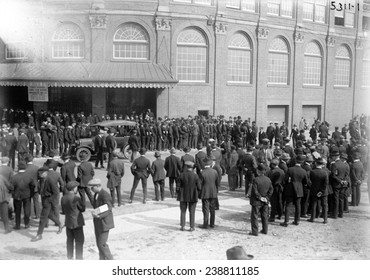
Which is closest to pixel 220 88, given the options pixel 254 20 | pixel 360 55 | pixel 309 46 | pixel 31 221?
pixel 254 20

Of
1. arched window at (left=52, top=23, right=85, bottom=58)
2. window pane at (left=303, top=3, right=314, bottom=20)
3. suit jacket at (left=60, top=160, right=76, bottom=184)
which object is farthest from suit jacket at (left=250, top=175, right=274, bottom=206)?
window pane at (left=303, top=3, right=314, bottom=20)

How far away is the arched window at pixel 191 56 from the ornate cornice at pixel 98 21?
5180mm

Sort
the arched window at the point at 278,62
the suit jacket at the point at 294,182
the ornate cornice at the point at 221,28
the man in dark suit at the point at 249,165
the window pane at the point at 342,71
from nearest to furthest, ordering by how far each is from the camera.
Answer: the suit jacket at the point at 294,182
the man in dark suit at the point at 249,165
the ornate cornice at the point at 221,28
the arched window at the point at 278,62
the window pane at the point at 342,71

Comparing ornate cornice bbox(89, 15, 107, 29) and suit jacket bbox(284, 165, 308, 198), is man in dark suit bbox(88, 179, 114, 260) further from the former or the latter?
ornate cornice bbox(89, 15, 107, 29)

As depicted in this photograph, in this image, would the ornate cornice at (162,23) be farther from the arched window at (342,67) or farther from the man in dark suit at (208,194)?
the man in dark suit at (208,194)

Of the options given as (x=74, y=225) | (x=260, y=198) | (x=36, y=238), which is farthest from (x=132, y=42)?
(x=74, y=225)

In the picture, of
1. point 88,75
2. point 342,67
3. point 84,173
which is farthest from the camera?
point 342,67

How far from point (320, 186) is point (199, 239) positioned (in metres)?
3.91

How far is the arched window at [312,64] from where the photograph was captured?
37.4m

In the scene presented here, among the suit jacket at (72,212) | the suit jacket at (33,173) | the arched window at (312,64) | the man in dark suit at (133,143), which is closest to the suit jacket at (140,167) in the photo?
the suit jacket at (33,173)

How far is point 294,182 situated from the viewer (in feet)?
39.6

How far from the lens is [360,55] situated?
40.1 metres

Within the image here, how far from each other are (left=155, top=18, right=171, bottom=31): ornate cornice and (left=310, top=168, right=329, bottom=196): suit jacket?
20.1 meters

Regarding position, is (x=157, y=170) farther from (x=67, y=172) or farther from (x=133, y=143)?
(x=133, y=143)
